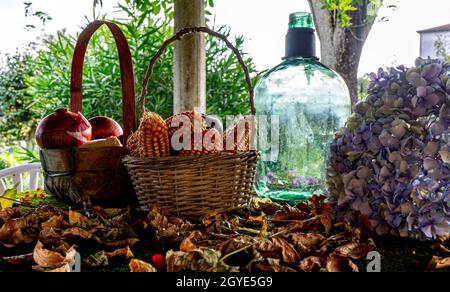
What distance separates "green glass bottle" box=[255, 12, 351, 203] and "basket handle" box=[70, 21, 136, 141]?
32 centimetres

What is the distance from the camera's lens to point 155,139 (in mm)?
767

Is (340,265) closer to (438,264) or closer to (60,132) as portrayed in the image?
(438,264)

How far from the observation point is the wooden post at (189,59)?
50.9 inches

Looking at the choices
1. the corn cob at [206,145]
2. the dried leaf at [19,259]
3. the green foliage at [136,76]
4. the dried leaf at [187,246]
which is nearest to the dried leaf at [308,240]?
the dried leaf at [187,246]

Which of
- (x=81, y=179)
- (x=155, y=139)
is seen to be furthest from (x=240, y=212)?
(x=81, y=179)

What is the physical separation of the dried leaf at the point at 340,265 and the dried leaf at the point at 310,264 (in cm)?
1

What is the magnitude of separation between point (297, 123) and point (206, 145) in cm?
39

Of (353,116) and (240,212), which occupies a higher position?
(353,116)

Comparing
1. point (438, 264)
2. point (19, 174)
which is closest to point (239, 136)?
point (438, 264)

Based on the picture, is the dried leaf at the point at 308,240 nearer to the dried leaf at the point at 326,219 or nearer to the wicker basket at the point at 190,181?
the dried leaf at the point at 326,219

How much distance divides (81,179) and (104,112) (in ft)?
4.53

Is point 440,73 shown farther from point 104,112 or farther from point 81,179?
point 104,112

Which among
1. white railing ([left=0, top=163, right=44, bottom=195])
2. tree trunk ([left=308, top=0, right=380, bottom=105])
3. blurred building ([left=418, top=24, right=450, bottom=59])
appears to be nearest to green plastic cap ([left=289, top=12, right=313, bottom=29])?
white railing ([left=0, top=163, right=44, bottom=195])
